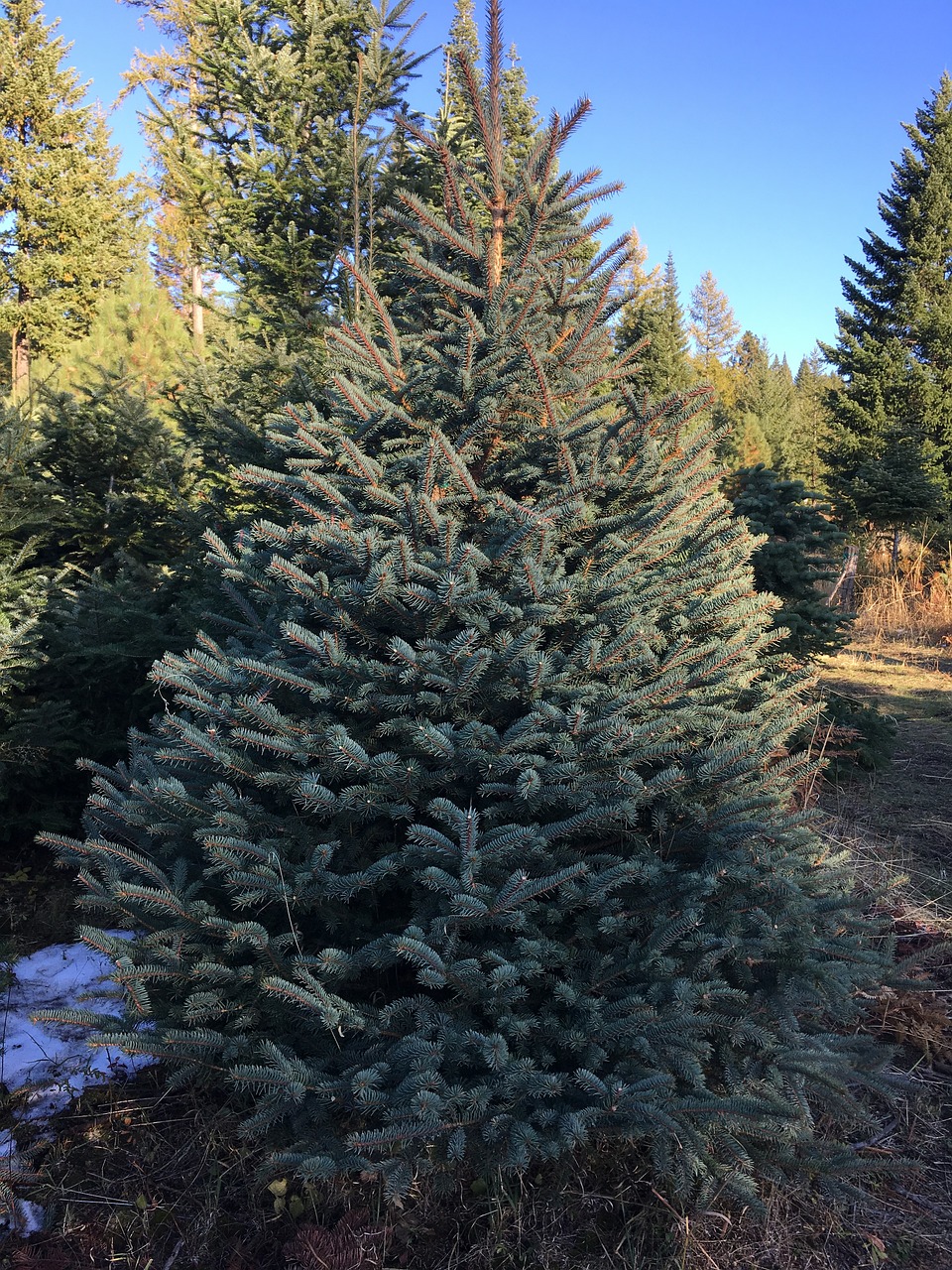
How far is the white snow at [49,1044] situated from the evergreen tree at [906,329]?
48.9 feet

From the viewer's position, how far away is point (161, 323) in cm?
1448

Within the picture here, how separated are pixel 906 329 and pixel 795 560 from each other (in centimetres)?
1339

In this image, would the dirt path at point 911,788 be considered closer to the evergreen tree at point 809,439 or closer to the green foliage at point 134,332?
the green foliage at point 134,332

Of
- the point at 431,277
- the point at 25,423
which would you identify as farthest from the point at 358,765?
the point at 25,423

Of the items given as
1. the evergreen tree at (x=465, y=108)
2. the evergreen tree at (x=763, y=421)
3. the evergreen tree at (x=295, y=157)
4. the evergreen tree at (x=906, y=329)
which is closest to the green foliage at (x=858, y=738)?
the evergreen tree at (x=465, y=108)

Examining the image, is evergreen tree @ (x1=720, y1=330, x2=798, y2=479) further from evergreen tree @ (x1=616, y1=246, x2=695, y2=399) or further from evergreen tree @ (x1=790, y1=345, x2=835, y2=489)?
evergreen tree @ (x1=616, y1=246, x2=695, y2=399)

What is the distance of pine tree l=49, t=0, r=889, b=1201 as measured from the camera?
191cm

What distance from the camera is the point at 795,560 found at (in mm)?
5484

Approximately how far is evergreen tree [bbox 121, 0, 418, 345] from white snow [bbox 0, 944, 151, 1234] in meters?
4.88

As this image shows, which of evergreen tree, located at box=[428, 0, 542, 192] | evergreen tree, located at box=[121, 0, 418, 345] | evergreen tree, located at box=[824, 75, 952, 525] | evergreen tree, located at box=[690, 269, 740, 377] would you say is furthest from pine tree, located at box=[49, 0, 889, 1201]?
evergreen tree, located at box=[690, 269, 740, 377]

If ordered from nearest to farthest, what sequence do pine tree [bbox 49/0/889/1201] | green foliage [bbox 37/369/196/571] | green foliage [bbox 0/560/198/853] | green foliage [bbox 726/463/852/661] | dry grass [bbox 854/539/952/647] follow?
pine tree [bbox 49/0/889/1201], green foliage [bbox 0/560/198/853], green foliage [bbox 37/369/196/571], green foliage [bbox 726/463/852/661], dry grass [bbox 854/539/952/647]

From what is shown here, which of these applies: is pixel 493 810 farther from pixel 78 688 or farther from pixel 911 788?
pixel 911 788

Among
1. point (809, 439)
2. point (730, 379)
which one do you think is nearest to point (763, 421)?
point (809, 439)

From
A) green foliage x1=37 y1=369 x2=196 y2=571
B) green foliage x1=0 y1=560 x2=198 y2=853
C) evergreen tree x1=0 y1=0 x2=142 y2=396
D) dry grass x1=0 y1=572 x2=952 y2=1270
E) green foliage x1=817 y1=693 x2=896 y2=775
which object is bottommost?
dry grass x1=0 y1=572 x2=952 y2=1270
